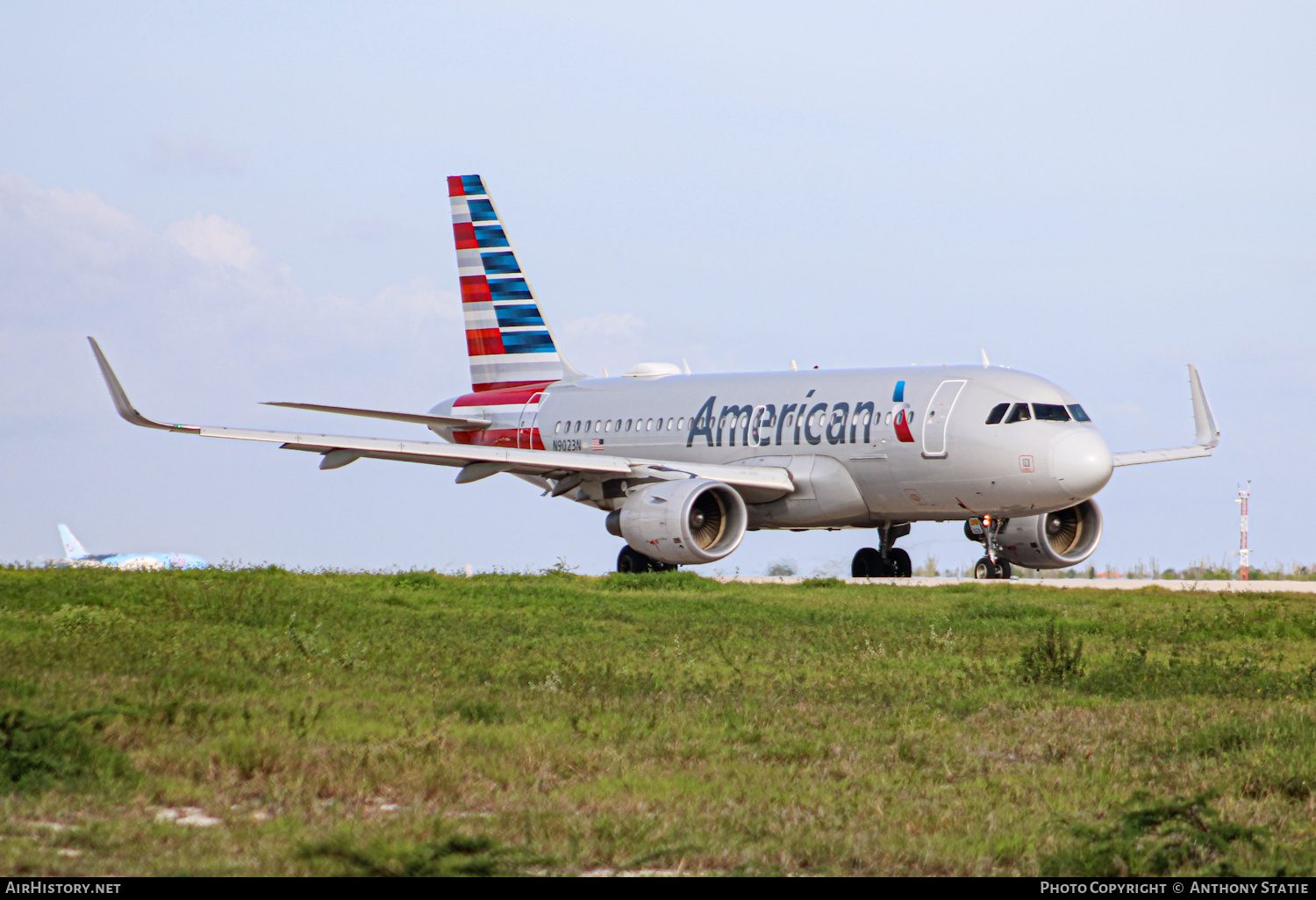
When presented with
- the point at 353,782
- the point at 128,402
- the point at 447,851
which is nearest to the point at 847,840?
the point at 447,851

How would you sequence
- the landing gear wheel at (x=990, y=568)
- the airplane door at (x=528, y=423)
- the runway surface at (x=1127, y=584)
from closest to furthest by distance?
the runway surface at (x=1127, y=584) < the landing gear wheel at (x=990, y=568) < the airplane door at (x=528, y=423)

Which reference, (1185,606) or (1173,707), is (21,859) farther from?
(1185,606)

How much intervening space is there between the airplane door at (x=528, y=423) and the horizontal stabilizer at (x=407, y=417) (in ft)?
3.43

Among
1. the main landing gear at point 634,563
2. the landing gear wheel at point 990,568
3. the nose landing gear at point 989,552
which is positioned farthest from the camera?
the main landing gear at point 634,563

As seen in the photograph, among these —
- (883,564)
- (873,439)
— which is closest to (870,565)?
(883,564)

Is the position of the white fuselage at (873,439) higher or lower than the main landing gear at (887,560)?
higher

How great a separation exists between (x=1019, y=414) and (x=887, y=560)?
5.46 metres

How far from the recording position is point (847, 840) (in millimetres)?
5691

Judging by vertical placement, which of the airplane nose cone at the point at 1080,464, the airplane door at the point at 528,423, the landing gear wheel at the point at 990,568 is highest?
the airplane door at the point at 528,423

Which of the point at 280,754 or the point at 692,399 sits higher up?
the point at 692,399

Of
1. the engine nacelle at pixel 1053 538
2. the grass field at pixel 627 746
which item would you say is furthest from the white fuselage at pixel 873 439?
the grass field at pixel 627 746

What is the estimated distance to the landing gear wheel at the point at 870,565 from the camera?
91.6ft

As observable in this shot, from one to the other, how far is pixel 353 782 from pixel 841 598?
44.7 feet

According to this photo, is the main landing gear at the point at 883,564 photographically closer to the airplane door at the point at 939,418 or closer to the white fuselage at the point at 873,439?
the white fuselage at the point at 873,439
